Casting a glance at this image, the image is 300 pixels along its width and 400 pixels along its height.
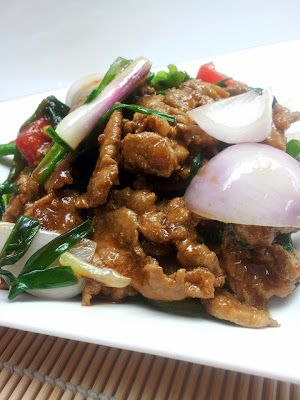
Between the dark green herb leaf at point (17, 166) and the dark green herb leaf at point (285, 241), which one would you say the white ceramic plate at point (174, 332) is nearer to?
the dark green herb leaf at point (285, 241)

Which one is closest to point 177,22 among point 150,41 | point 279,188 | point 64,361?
point 150,41

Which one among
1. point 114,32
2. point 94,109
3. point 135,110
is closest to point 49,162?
point 94,109

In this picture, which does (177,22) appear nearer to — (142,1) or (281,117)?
(142,1)

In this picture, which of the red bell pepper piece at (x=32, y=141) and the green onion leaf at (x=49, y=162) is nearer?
the green onion leaf at (x=49, y=162)

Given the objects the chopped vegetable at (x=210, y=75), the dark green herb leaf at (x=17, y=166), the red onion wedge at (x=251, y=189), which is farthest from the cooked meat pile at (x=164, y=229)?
the chopped vegetable at (x=210, y=75)

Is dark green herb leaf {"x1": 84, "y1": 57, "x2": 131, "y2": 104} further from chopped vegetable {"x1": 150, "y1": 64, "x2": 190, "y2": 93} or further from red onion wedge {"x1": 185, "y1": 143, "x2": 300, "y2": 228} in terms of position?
red onion wedge {"x1": 185, "y1": 143, "x2": 300, "y2": 228}

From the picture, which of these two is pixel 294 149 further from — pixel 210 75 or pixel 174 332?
pixel 174 332
